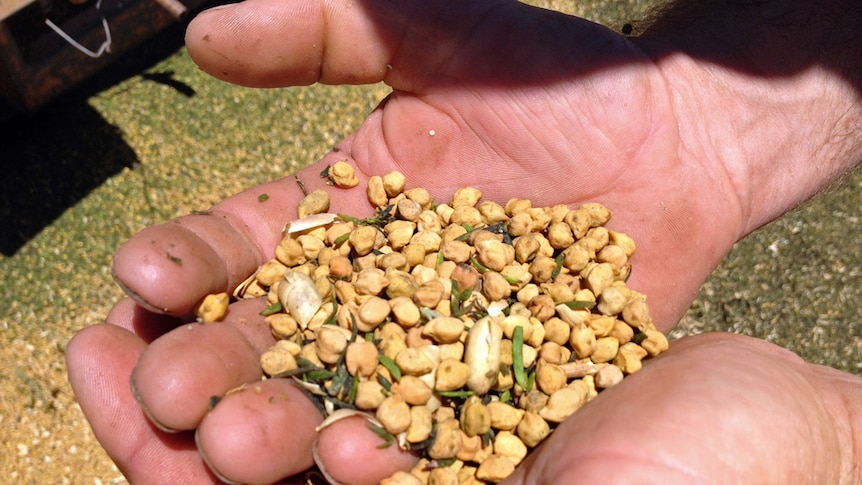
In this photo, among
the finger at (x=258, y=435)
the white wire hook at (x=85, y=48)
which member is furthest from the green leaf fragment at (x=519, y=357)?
the white wire hook at (x=85, y=48)

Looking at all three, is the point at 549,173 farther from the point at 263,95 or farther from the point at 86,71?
the point at 86,71

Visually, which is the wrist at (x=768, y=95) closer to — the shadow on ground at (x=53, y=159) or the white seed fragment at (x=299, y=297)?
the white seed fragment at (x=299, y=297)

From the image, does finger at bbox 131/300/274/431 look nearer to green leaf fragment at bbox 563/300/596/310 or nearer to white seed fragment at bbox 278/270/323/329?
white seed fragment at bbox 278/270/323/329

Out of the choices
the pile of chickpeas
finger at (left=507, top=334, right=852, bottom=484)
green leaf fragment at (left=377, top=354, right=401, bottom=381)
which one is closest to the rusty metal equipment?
the pile of chickpeas

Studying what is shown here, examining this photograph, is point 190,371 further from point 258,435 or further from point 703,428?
point 703,428

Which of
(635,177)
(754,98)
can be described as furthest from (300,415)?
(754,98)

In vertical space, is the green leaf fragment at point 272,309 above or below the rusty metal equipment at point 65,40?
above
